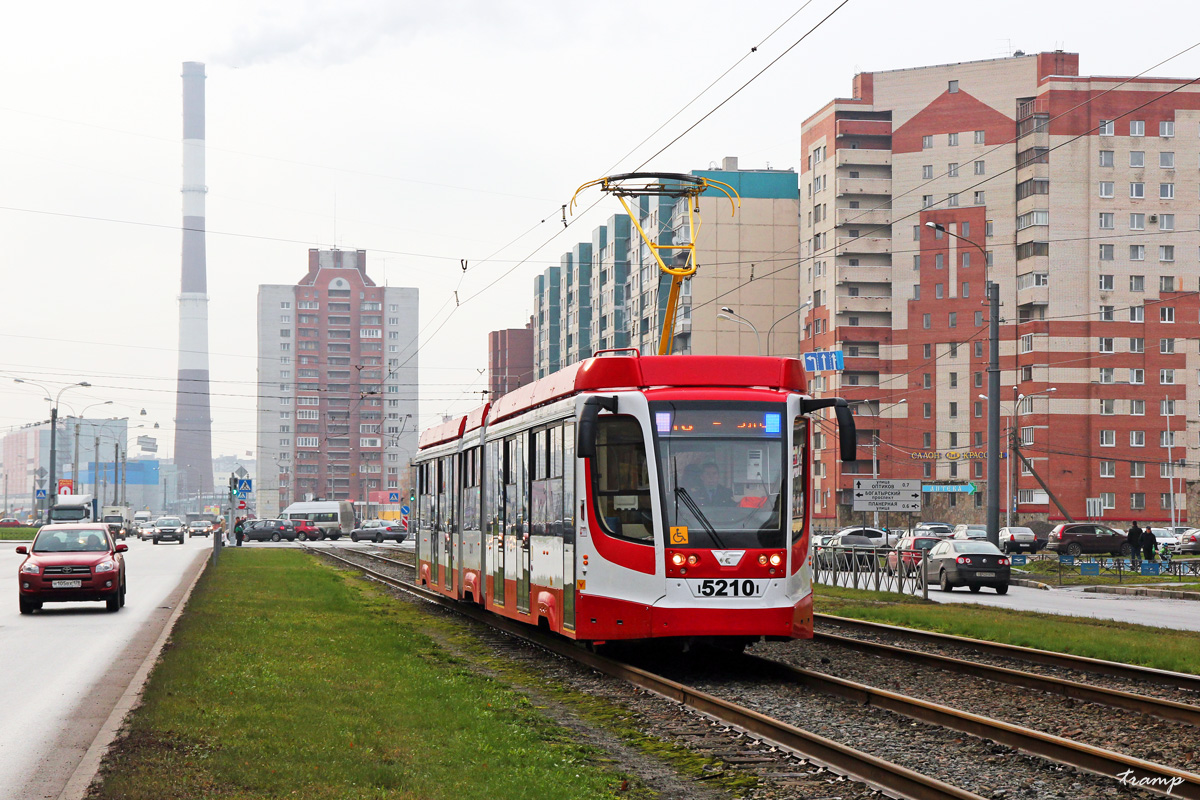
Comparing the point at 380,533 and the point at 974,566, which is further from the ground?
the point at 974,566

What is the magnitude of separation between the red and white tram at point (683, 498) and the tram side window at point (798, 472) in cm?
2

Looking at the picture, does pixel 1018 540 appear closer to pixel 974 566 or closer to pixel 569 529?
pixel 974 566

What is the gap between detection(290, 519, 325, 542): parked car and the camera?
309 feet

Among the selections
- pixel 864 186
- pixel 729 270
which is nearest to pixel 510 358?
pixel 729 270

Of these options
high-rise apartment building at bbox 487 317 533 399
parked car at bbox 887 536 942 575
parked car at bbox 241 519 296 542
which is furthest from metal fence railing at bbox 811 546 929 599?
high-rise apartment building at bbox 487 317 533 399

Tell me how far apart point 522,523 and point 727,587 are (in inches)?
179

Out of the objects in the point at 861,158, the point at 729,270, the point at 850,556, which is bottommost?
the point at 850,556

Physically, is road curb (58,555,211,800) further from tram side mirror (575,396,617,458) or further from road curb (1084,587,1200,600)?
road curb (1084,587,1200,600)

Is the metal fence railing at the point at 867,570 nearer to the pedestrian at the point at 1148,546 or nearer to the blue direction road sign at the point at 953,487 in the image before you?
the pedestrian at the point at 1148,546

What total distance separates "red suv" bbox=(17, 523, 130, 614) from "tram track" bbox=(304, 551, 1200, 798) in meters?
12.9

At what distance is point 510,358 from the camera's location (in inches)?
6368

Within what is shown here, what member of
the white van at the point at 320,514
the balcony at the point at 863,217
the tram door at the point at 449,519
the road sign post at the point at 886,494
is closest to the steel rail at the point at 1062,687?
the tram door at the point at 449,519

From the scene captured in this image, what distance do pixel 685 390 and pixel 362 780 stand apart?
698 cm

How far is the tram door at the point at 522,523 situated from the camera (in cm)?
1783
